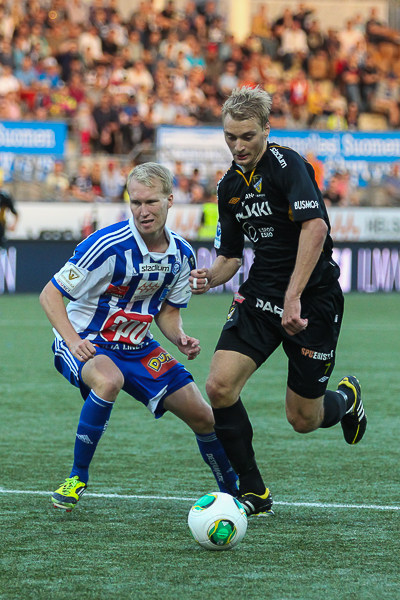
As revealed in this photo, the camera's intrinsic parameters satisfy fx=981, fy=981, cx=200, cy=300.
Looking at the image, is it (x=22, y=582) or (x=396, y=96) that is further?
(x=396, y=96)

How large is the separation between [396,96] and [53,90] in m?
8.76

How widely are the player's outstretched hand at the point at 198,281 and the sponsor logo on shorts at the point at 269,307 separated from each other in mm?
243

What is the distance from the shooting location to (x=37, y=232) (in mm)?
18422

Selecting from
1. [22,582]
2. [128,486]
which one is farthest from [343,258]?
[22,582]

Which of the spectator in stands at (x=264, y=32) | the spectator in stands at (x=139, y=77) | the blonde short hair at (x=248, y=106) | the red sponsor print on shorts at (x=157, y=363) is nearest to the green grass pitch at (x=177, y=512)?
the red sponsor print on shorts at (x=157, y=363)

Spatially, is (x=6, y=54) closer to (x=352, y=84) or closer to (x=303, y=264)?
(x=352, y=84)

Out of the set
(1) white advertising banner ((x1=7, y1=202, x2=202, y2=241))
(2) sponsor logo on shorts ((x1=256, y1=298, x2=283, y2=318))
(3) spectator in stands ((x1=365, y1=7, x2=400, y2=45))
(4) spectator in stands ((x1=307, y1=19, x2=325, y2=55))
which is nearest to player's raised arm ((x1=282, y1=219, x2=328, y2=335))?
(2) sponsor logo on shorts ((x1=256, y1=298, x2=283, y2=318))

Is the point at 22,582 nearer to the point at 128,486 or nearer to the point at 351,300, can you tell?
the point at 128,486

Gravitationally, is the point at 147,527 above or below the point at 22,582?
below

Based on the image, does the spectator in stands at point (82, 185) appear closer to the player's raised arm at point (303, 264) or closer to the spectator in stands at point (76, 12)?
the spectator in stands at point (76, 12)

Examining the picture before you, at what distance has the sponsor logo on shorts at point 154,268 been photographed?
439 cm

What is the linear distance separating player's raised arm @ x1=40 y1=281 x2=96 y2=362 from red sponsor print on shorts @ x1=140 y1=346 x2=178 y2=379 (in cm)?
38

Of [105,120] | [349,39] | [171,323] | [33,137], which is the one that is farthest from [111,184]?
[171,323]

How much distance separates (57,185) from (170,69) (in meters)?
4.48
